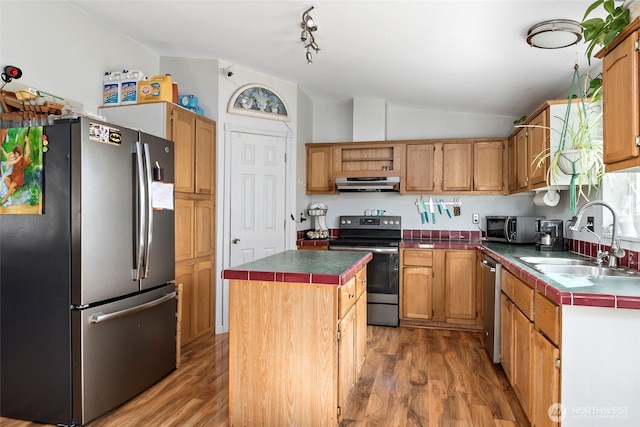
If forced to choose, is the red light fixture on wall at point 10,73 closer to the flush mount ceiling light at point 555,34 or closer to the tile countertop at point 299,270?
the tile countertop at point 299,270

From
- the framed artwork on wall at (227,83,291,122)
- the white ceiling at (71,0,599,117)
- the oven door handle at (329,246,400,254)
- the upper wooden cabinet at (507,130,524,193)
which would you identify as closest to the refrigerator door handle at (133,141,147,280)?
the white ceiling at (71,0,599,117)

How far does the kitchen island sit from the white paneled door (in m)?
1.87

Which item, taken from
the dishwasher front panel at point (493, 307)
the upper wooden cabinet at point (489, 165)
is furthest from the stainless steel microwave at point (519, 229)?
the dishwasher front panel at point (493, 307)

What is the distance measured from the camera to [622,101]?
67.5 inches

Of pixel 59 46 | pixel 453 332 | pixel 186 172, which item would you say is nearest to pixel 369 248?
pixel 453 332

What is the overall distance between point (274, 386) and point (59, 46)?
2.79 metres

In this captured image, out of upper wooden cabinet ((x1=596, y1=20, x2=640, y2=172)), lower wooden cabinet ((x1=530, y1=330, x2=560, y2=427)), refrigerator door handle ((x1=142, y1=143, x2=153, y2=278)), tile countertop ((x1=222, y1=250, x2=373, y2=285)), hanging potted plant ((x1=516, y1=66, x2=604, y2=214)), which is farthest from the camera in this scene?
refrigerator door handle ((x1=142, y1=143, x2=153, y2=278))

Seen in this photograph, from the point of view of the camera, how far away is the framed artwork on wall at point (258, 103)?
397 cm

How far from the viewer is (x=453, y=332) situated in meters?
4.04

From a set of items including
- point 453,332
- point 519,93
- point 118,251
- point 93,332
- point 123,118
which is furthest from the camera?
point 453,332

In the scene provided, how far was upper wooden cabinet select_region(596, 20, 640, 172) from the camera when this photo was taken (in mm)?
1613

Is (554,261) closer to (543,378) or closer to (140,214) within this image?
(543,378)

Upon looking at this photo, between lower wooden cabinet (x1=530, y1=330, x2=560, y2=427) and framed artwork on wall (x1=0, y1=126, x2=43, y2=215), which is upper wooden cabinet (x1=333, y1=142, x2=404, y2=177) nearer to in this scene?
lower wooden cabinet (x1=530, y1=330, x2=560, y2=427)

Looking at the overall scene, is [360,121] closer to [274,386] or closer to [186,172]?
[186,172]
